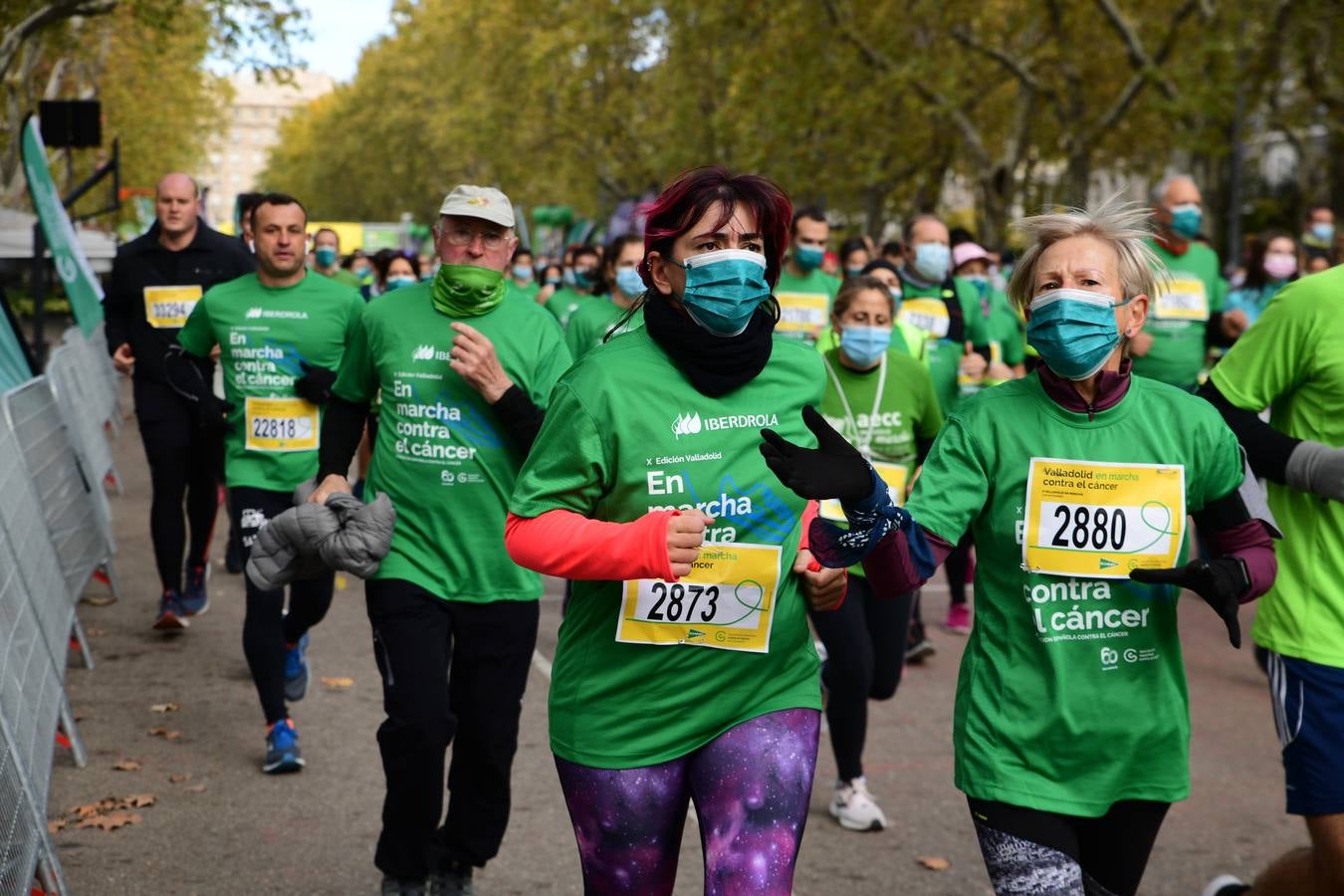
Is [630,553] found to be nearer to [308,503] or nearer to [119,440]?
[308,503]

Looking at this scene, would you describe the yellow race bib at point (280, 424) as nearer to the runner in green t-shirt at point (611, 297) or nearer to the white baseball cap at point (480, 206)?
the runner in green t-shirt at point (611, 297)

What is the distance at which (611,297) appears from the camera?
9.81 m

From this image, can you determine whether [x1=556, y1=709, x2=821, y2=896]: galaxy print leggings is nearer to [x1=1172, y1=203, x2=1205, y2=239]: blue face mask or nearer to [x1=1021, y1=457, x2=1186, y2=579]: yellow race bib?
[x1=1021, y1=457, x2=1186, y2=579]: yellow race bib

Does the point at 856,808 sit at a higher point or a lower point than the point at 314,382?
lower

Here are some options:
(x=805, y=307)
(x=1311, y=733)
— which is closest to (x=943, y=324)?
(x=805, y=307)

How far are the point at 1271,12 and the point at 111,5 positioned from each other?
16620mm

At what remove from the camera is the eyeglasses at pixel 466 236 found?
16.5 feet

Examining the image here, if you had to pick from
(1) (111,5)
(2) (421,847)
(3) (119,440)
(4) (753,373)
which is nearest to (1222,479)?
(4) (753,373)

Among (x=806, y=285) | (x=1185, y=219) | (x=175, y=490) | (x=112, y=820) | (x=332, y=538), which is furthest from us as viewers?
(x=1185, y=219)

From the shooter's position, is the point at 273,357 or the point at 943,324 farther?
the point at 943,324

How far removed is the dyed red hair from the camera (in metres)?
3.49

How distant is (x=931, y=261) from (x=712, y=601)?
23.1ft

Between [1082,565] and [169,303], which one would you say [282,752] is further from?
[1082,565]

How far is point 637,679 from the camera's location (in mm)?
3486
